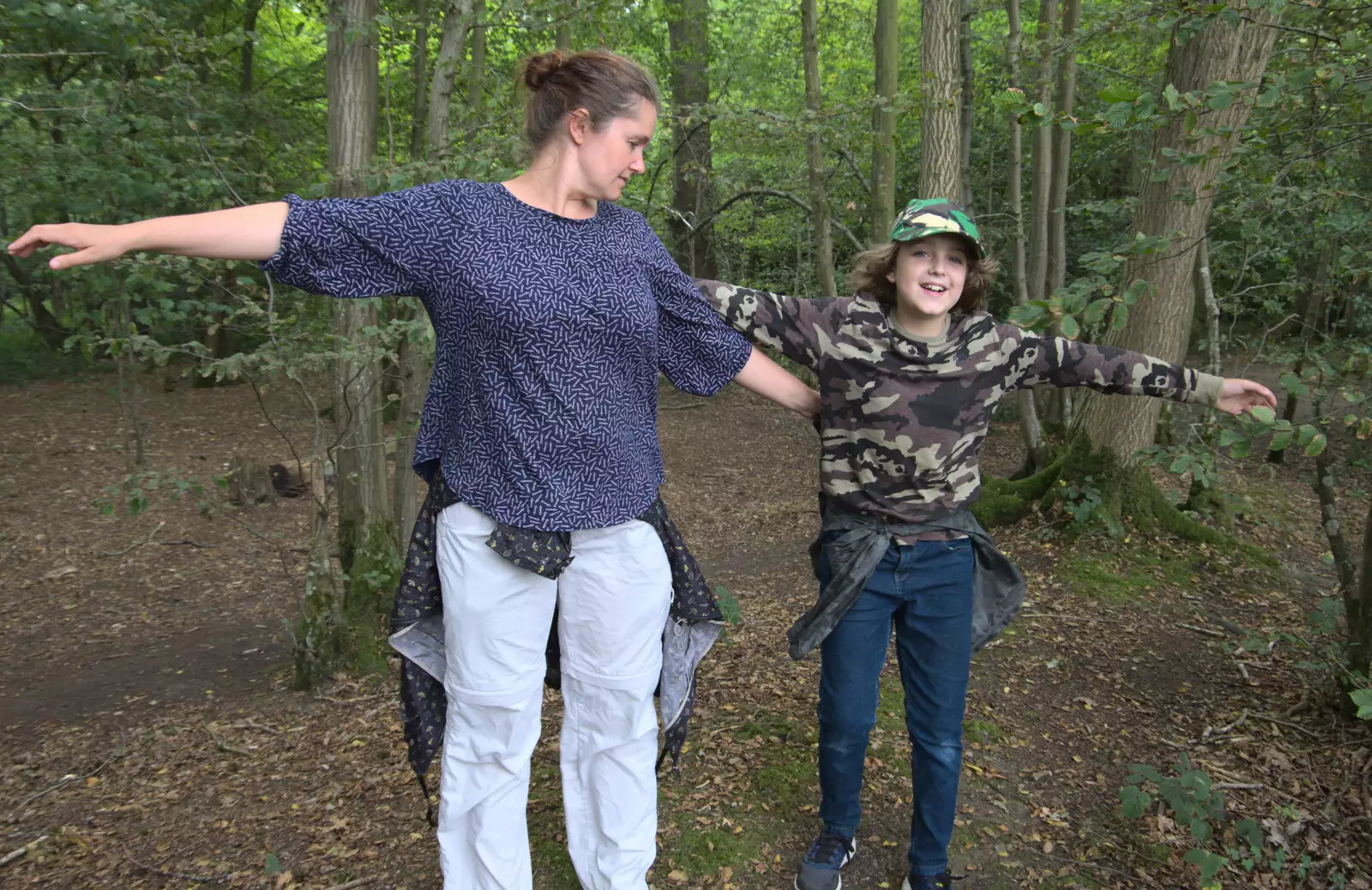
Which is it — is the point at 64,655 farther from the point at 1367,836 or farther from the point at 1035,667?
the point at 1367,836

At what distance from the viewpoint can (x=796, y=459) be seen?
11469mm

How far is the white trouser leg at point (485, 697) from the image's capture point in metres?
1.91

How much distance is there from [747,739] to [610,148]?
7.71 ft

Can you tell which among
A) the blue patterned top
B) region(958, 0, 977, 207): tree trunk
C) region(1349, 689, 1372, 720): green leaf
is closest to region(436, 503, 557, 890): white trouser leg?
the blue patterned top

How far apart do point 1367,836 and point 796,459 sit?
877 cm

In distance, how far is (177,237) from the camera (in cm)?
167

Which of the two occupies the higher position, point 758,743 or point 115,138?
point 115,138

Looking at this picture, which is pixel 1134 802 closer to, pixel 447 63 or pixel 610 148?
pixel 610 148

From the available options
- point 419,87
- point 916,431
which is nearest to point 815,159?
point 419,87

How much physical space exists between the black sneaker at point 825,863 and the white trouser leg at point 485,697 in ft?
2.83

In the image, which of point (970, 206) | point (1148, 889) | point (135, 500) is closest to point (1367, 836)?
point (1148, 889)

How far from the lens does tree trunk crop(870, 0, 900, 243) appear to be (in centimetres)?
727

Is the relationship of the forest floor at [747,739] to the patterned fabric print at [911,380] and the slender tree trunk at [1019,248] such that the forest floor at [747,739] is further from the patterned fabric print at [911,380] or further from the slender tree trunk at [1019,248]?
the slender tree trunk at [1019,248]

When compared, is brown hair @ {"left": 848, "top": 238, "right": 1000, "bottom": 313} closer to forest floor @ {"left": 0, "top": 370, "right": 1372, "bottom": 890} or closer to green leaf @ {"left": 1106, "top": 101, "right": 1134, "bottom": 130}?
green leaf @ {"left": 1106, "top": 101, "right": 1134, "bottom": 130}
